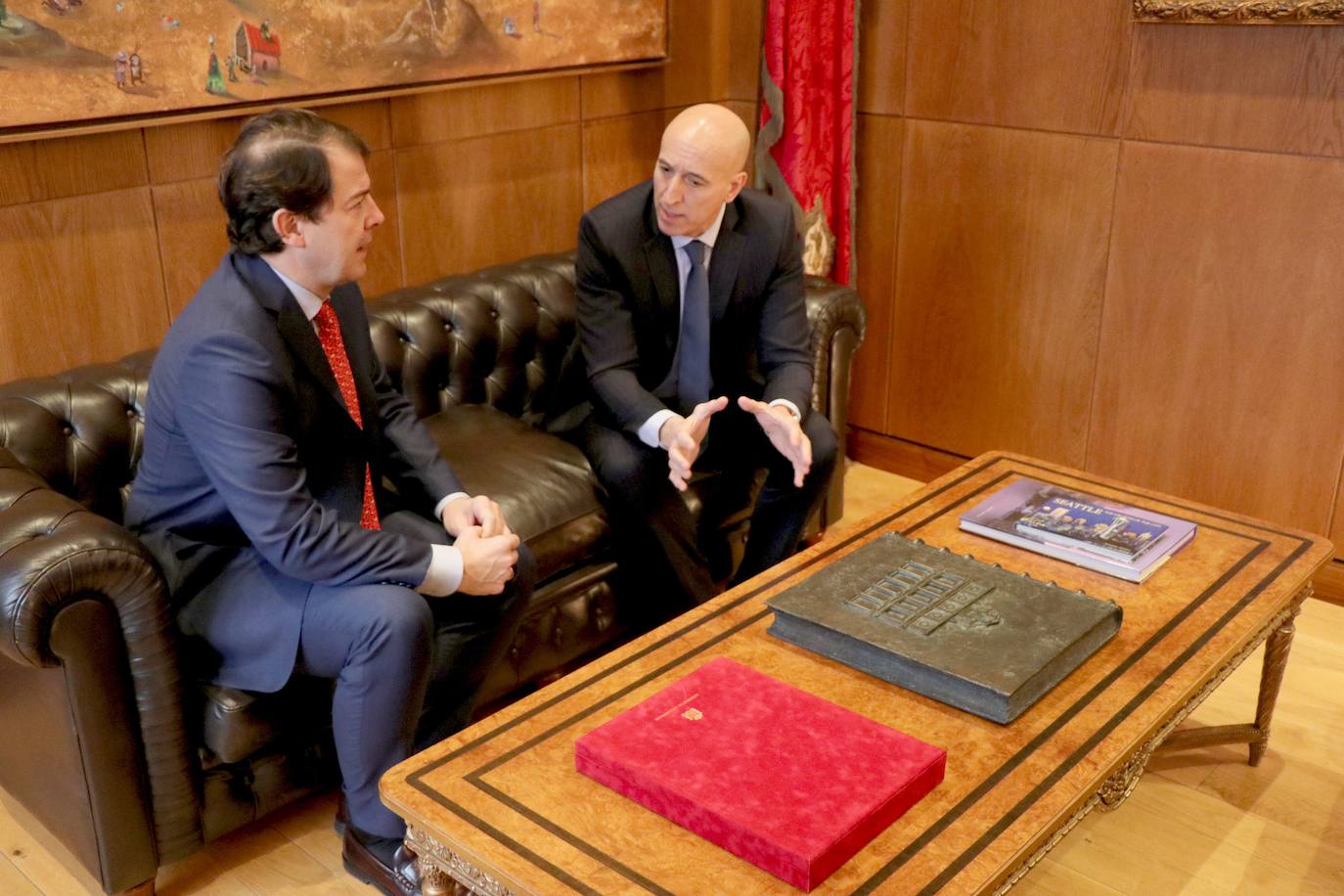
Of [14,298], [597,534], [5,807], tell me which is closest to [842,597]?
[597,534]

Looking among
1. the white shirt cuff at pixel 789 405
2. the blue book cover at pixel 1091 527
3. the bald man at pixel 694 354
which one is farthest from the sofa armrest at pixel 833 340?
the blue book cover at pixel 1091 527

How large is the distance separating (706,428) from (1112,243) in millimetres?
1504

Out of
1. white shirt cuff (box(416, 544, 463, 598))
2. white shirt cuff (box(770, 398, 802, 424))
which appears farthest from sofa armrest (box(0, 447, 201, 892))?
white shirt cuff (box(770, 398, 802, 424))

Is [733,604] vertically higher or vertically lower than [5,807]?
higher

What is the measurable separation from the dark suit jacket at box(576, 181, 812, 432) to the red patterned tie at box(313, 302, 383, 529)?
2.42ft

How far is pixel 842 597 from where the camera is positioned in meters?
2.27

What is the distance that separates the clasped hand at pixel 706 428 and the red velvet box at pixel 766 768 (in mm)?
864

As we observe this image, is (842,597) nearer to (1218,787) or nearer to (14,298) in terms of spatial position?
(1218,787)

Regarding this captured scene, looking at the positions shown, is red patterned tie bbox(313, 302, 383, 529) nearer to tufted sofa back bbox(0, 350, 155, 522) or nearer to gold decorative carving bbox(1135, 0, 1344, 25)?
tufted sofa back bbox(0, 350, 155, 522)

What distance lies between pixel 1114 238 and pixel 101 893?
3.07 m

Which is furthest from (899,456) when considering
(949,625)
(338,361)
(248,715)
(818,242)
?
(248,715)

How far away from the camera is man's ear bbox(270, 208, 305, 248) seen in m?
2.29

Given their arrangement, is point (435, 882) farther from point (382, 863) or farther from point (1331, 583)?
point (1331, 583)

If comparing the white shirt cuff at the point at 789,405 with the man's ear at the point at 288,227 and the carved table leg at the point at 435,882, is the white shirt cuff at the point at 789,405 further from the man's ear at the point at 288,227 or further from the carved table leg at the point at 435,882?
the carved table leg at the point at 435,882
